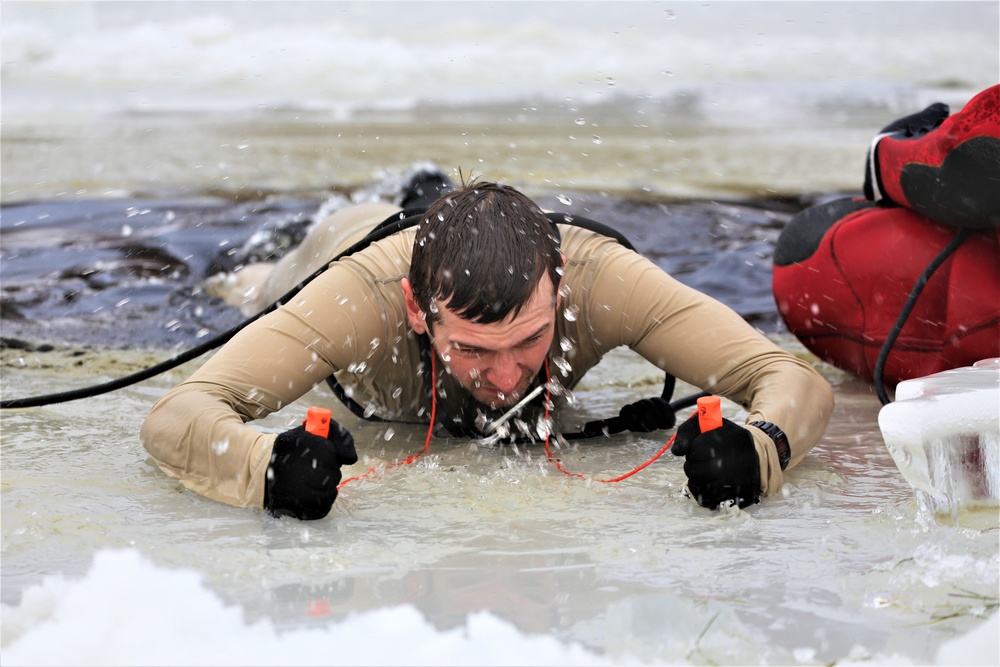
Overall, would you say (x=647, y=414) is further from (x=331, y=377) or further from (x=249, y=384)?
(x=249, y=384)

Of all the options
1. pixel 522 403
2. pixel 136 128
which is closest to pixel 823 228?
pixel 522 403

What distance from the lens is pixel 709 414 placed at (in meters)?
2.58

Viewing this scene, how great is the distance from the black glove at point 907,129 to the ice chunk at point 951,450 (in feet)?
4.59

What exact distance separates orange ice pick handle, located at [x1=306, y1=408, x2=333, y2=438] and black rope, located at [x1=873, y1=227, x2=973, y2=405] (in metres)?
1.85

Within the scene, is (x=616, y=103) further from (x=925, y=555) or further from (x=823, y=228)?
(x=925, y=555)

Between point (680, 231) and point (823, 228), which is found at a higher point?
A: point (823, 228)

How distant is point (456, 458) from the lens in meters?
3.09

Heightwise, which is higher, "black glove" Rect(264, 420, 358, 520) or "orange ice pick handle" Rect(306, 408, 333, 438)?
"orange ice pick handle" Rect(306, 408, 333, 438)

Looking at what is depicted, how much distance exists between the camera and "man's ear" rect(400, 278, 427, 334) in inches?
113

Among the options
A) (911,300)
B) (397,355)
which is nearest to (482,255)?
(397,355)

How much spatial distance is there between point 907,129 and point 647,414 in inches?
53.7

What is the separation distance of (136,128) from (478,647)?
10847 mm

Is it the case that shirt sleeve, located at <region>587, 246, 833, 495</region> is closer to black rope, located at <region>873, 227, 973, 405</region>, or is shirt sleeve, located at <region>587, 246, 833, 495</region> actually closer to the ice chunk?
the ice chunk

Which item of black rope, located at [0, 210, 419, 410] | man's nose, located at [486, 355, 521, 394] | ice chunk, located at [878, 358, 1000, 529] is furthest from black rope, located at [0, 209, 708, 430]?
ice chunk, located at [878, 358, 1000, 529]
